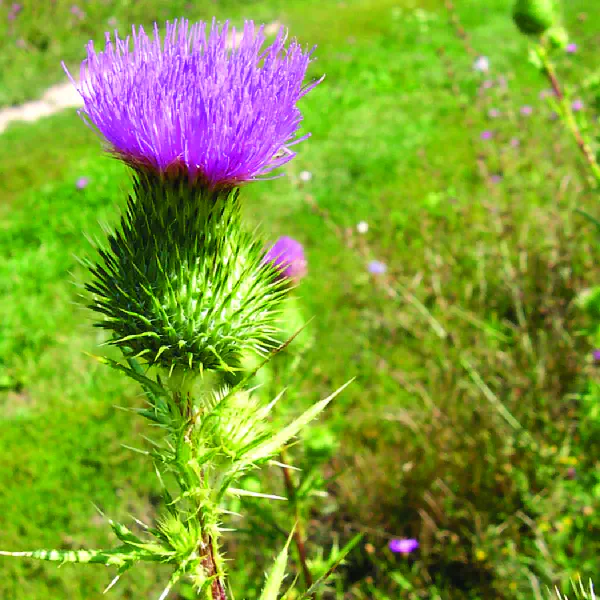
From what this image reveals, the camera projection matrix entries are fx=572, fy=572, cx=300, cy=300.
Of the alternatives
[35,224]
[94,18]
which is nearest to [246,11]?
[94,18]

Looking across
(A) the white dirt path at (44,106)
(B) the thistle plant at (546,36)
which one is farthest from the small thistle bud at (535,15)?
(A) the white dirt path at (44,106)

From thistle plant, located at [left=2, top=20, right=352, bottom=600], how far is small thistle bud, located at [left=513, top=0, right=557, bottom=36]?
1740mm

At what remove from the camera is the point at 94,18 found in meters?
17.2

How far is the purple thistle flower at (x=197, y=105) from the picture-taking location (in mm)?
1272

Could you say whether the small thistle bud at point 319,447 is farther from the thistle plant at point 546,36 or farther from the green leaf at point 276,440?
the thistle plant at point 546,36

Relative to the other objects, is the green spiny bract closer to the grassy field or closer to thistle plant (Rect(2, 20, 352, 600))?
thistle plant (Rect(2, 20, 352, 600))

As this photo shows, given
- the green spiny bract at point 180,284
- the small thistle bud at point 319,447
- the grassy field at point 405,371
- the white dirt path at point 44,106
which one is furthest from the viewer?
the white dirt path at point 44,106

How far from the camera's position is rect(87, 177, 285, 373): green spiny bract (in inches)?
55.5

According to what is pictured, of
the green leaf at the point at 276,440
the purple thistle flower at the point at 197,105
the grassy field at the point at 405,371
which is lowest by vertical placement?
the grassy field at the point at 405,371

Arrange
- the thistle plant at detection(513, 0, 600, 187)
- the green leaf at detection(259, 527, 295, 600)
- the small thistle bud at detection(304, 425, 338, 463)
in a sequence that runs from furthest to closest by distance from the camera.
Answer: the thistle plant at detection(513, 0, 600, 187)
the small thistle bud at detection(304, 425, 338, 463)
the green leaf at detection(259, 527, 295, 600)

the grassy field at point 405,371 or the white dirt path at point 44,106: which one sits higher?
the white dirt path at point 44,106

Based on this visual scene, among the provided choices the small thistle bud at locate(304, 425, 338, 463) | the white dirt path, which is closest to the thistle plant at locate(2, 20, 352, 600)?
the small thistle bud at locate(304, 425, 338, 463)

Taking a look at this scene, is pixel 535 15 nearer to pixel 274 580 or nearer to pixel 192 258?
pixel 192 258

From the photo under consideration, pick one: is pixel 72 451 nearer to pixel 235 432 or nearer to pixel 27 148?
pixel 235 432
